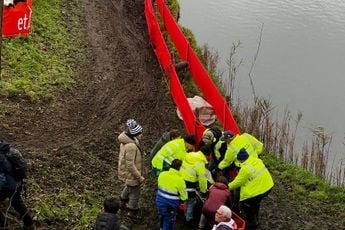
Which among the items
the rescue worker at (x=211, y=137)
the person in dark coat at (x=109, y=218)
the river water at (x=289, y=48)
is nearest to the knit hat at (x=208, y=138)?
the rescue worker at (x=211, y=137)

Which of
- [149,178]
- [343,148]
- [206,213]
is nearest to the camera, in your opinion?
[206,213]

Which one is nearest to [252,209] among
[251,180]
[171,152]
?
[251,180]

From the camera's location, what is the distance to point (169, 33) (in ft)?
56.3

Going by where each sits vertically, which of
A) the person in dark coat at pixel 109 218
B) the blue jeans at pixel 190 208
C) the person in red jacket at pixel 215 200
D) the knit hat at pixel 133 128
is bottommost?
the blue jeans at pixel 190 208

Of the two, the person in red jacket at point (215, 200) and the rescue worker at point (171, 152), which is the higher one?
the rescue worker at point (171, 152)

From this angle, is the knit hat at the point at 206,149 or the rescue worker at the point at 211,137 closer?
the knit hat at the point at 206,149

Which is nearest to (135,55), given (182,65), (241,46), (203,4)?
(182,65)

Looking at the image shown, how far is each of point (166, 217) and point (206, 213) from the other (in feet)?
2.16

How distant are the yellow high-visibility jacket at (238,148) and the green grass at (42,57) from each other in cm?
573

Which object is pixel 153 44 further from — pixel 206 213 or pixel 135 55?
pixel 206 213

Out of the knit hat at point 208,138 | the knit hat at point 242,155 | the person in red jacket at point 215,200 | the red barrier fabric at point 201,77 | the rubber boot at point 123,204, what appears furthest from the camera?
the red barrier fabric at point 201,77

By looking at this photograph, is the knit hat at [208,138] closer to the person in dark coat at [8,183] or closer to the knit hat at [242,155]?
the knit hat at [242,155]

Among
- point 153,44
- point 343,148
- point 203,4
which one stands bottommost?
point 343,148

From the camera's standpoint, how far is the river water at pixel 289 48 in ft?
60.5
